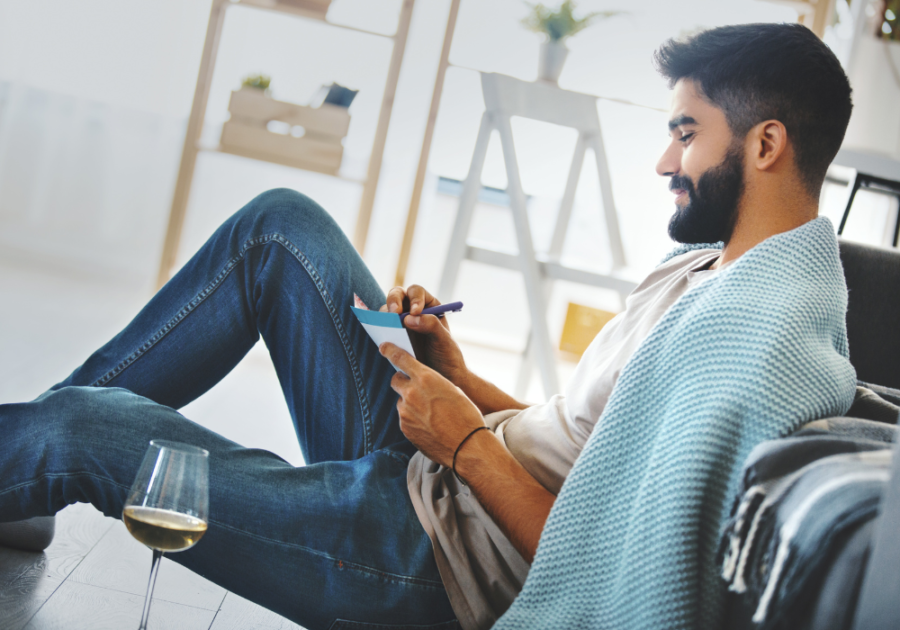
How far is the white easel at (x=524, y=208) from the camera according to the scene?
2592mm

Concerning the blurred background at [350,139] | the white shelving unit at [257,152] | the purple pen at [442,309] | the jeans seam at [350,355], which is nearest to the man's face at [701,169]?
the purple pen at [442,309]

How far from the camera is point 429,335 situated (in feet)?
4.10

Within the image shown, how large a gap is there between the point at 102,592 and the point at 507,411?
2.23 ft

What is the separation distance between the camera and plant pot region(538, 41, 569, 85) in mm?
2891

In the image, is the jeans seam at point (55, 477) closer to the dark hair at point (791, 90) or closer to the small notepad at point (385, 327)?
the small notepad at point (385, 327)

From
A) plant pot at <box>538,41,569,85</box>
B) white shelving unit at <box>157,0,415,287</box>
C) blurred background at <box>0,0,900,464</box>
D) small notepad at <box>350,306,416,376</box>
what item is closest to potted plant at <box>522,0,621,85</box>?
plant pot at <box>538,41,569,85</box>

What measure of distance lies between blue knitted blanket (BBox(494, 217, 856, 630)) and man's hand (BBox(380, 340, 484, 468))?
0.72ft

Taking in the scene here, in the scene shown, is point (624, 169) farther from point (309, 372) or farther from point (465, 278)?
point (309, 372)

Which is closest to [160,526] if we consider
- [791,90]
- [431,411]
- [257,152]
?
[431,411]

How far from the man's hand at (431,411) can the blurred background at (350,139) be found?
1.62 meters

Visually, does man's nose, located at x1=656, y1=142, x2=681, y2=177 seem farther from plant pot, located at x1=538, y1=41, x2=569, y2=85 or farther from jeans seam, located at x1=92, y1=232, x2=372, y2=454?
plant pot, located at x1=538, y1=41, x2=569, y2=85

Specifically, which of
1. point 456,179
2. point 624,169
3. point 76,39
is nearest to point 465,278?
point 456,179

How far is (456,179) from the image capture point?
11.1 feet

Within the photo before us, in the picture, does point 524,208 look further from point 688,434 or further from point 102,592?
point 688,434
